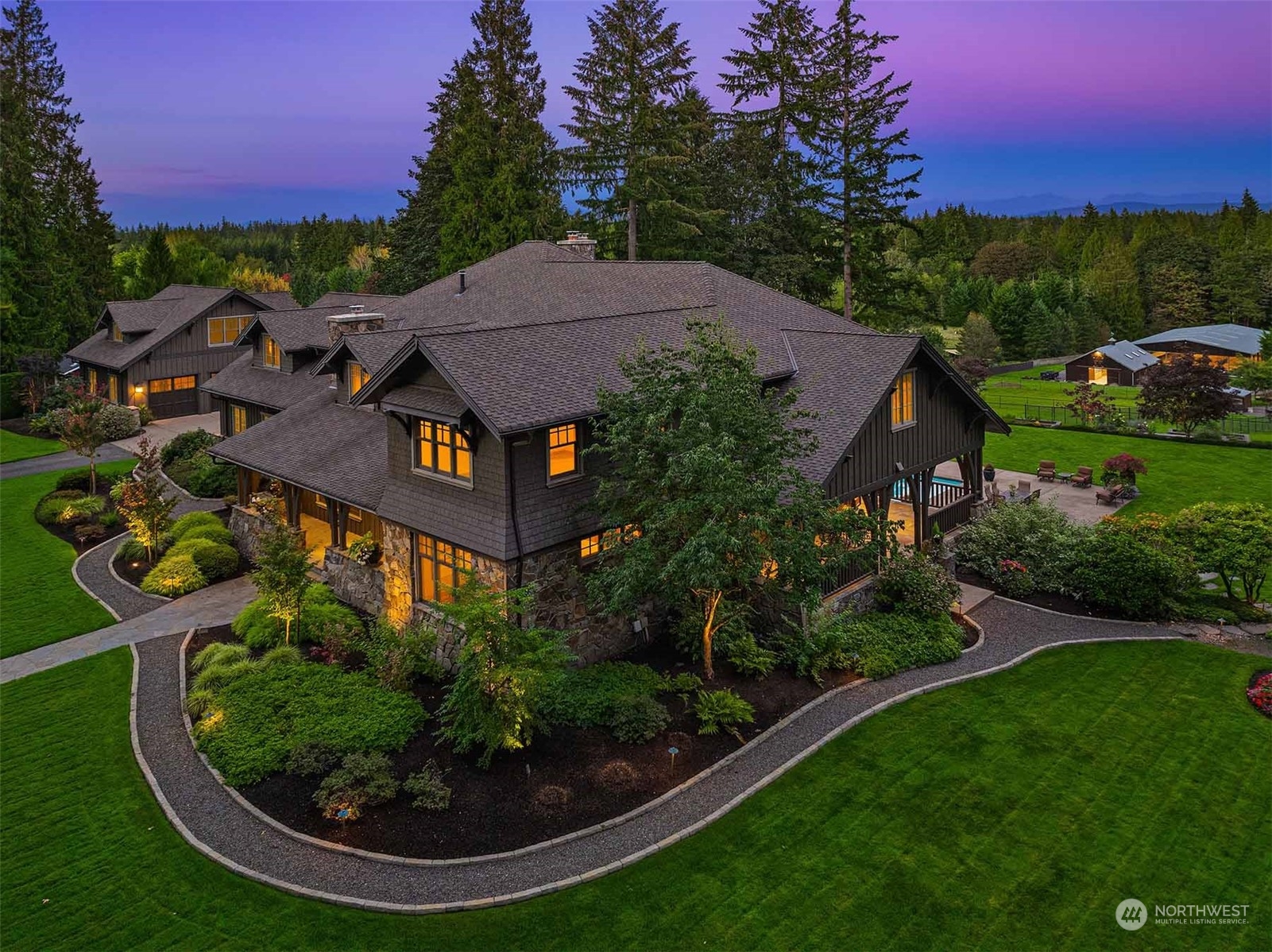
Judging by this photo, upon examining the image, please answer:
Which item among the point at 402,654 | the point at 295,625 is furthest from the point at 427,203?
the point at 402,654

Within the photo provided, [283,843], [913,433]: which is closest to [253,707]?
[283,843]

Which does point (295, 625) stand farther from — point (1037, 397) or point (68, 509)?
point (1037, 397)

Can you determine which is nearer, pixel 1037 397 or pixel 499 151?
pixel 499 151

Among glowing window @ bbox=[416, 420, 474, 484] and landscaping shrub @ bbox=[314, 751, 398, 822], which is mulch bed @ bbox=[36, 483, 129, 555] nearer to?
glowing window @ bbox=[416, 420, 474, 484]

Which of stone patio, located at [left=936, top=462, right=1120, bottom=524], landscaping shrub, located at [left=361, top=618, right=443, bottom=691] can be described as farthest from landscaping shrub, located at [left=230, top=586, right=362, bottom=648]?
stone patio, located at [left=936, top=462, right=1120, bottom=524]

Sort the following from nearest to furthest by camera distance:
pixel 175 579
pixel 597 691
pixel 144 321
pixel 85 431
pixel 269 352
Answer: pixel 597 691 < pixel 175 579 < pixel 85 431 < pixel 269 352 < pixel 144 321

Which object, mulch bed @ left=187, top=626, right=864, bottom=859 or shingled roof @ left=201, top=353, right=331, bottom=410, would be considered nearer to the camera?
mulch bed @ left=187, top=626, right=864, bottom=859
